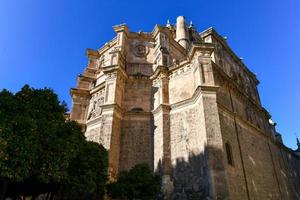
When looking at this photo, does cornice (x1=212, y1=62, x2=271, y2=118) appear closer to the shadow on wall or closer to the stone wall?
the stone wall

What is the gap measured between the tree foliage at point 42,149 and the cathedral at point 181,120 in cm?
374

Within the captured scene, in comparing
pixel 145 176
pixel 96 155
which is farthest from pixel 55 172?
Answer: pixel 145 176

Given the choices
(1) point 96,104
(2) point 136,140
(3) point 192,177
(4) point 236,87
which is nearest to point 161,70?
(2) point 136,140

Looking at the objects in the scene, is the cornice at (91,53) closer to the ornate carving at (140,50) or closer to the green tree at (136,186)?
the ornate carving at (140,50)

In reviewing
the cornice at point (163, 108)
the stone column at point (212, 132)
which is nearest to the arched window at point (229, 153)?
the stone column at point (212, 132)

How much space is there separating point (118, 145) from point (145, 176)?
4708 millimetres

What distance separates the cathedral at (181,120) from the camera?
42.9 feet

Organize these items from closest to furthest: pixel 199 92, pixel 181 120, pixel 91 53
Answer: pixel 199 92, pixel 181 120, pixel 91 53

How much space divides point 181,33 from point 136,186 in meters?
17.4

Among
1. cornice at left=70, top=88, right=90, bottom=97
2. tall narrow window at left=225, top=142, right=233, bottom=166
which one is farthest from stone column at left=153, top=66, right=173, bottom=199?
cornice at left=70, top=88, right=90, bottom=97

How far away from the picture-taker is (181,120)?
15.1 meters

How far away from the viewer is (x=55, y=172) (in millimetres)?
8727

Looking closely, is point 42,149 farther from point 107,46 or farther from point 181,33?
point 181,33

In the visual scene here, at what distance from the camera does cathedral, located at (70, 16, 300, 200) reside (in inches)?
515
